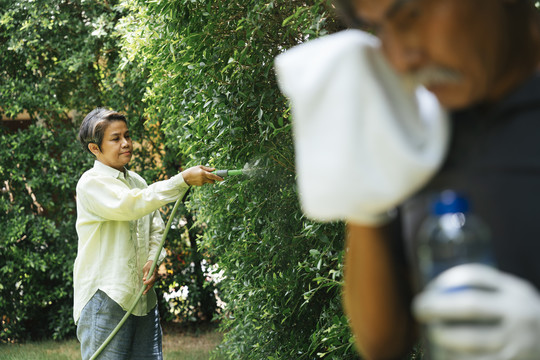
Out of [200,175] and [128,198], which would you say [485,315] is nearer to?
[200,175]

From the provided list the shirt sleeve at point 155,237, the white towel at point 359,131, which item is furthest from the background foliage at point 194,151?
the white towel at point 359,131

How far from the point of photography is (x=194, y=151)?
Result: 3.96 meters

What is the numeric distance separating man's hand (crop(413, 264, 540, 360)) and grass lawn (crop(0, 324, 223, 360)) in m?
5.38

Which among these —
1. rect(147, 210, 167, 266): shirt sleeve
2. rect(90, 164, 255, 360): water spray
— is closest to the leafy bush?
rect(147, 210, 167, 266): shirt sleeve

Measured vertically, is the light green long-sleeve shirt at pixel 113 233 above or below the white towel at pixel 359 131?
below

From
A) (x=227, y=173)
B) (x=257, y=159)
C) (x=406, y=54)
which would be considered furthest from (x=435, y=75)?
(x=227, y=173)

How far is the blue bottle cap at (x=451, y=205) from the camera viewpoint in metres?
0.94

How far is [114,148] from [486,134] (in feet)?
10.1

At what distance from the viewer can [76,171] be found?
6625 millimetres

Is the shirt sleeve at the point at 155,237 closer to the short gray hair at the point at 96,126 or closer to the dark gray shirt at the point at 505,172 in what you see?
the short gray hair at the point at 96,126

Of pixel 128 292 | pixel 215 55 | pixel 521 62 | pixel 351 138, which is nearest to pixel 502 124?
pixel 521 62

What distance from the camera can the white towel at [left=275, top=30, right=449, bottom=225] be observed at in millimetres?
980

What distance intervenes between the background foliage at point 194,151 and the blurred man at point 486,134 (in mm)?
1511

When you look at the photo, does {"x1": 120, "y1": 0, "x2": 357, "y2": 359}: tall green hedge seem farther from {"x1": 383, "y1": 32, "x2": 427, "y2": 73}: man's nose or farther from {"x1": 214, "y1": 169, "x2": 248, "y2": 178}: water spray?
{"x1": 383, "y1": 32, "x2": 427, "y2": 73}: man's nose
